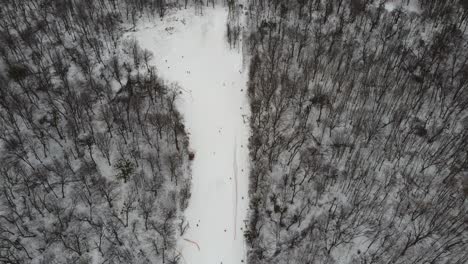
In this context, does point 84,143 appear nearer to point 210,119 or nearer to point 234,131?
point 210,119

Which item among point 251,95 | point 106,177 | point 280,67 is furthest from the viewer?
point 280,67

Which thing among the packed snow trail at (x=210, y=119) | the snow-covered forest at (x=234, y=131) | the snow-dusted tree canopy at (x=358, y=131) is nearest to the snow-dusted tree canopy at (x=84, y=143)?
the snow-covered forest at (x=234, y=131)

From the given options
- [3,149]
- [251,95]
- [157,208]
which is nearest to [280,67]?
[251,95]

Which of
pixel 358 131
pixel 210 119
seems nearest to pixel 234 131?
pixel 210 119

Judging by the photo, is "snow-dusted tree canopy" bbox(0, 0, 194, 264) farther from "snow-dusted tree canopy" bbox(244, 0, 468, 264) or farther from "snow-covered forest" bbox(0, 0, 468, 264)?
"snow-dusted tree canopy" bbox(244, 0, 468, 264)

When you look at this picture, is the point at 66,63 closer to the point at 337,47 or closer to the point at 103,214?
the point at 103,214
